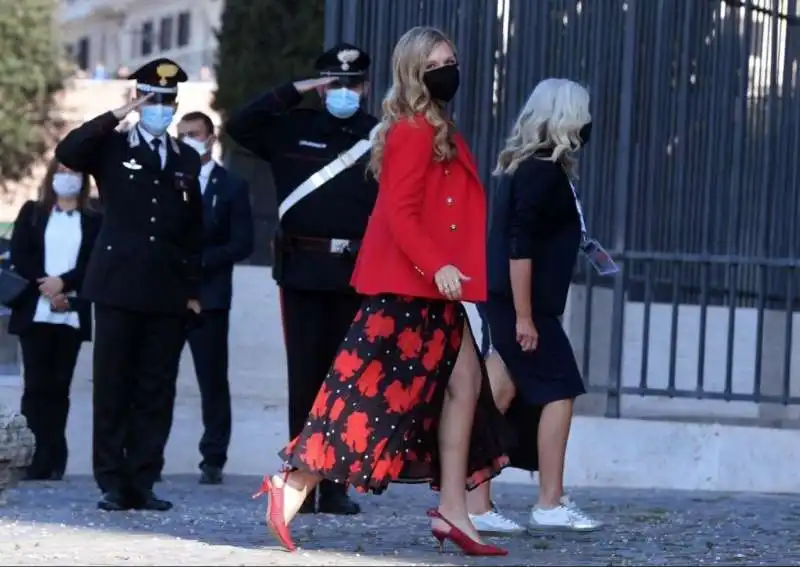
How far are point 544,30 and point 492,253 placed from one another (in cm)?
294

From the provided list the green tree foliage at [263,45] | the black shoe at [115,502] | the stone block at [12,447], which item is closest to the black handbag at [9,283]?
the stone block at [12,447]

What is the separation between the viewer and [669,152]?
10.9m

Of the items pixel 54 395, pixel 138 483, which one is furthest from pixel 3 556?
pixel 54 395

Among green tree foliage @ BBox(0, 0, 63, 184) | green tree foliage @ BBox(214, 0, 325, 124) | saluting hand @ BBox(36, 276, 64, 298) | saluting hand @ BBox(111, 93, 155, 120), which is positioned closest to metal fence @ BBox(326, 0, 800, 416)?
saluting hand @ BBox(36, 276, 64, 298)

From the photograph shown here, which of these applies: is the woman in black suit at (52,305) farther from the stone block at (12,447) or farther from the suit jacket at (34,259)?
the stone block at (12,447)

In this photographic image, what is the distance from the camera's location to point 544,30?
428 inches

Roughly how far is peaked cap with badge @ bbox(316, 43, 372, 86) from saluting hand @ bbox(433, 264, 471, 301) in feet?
6.57

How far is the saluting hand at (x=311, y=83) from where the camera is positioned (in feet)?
28.2

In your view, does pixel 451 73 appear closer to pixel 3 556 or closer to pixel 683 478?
pixel 3 556

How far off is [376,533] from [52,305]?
351 centimetres

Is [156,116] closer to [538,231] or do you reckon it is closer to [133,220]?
[133,220]

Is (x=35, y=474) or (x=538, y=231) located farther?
(x=35, y=474)

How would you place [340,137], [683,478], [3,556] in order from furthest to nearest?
[683,478] < [340,137] < [3,556]

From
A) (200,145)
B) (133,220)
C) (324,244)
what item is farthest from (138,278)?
(200,145)
